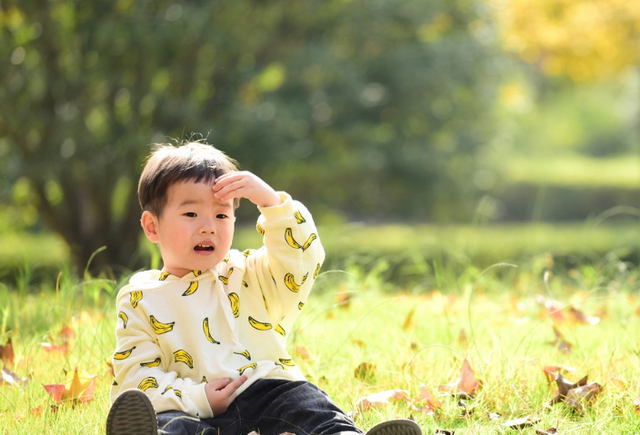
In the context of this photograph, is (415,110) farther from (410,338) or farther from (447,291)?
(410,338)

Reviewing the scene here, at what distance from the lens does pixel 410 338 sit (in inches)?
120

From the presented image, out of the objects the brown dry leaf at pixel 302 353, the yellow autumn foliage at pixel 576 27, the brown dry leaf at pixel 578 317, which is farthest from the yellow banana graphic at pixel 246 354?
the yellow autumn foliage at pixel 576 27

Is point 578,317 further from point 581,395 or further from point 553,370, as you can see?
point 581,395

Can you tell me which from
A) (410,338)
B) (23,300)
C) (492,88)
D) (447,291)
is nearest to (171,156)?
(410,338)

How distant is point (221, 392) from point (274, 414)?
151mm

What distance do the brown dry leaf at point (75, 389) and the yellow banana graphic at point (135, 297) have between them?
40 cm

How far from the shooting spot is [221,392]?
7.00 feet

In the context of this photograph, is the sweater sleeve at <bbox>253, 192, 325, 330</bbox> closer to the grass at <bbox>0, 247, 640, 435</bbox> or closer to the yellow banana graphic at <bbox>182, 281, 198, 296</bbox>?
the yellow banana graphic at <bbox>182, 281, 198, 296</bbox>

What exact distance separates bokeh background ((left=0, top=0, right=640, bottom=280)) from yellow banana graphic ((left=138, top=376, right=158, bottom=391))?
3.66 m

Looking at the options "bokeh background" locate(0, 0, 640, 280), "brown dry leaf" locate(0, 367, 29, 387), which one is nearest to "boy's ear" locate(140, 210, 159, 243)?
"brown dry leaf" locate(0, 367, 29, 387)

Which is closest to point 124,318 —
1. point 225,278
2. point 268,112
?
point 225,278

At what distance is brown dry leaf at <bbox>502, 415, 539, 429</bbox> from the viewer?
7.44ft

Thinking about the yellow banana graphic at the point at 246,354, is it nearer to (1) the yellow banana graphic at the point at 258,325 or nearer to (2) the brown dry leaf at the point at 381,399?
(1) the yellow banana graphic at the point at 258,325

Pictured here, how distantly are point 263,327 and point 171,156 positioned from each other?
519 millimetres
